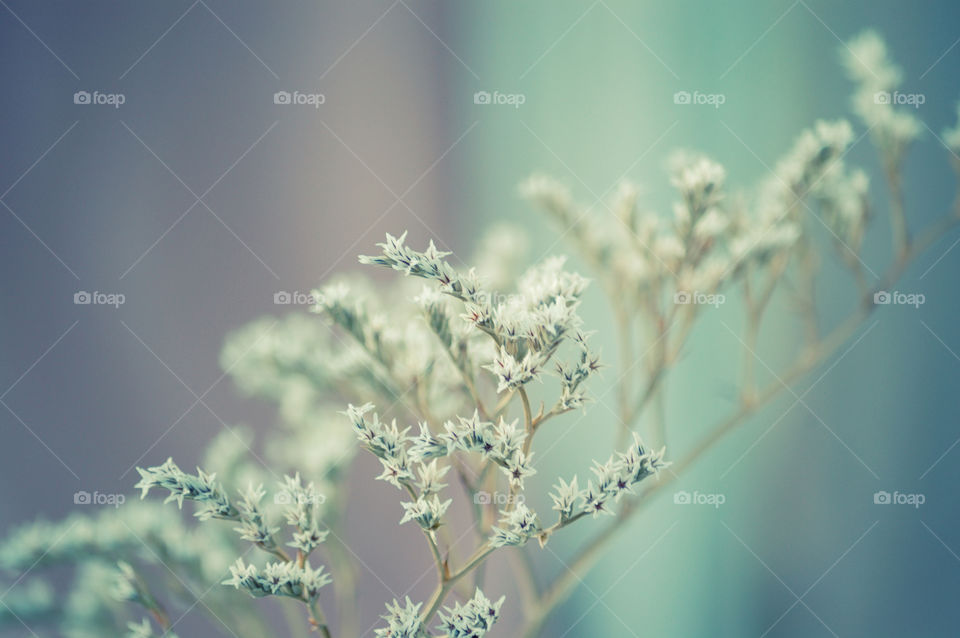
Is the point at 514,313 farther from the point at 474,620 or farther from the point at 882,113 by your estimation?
the point at 882,113

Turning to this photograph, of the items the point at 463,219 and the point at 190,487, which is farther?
the point at 463,219

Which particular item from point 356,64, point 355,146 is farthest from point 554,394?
point 356,64

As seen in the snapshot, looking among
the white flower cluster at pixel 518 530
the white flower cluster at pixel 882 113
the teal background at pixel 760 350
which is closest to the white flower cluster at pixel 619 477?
the white flower cluster at pixel 518 530

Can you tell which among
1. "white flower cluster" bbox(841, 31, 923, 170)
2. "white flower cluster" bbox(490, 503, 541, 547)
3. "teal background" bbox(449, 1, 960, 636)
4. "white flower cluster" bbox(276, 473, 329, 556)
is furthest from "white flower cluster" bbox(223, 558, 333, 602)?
"teal background" bbox(449, 1, 960, 636)

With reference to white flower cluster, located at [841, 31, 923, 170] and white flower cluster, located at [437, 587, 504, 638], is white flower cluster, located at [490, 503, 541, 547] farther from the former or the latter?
white flower cluster, located at [841, 31, 923, 170]

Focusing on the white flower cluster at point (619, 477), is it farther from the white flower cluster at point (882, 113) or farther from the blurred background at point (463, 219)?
the blurred background at point (463, 219)

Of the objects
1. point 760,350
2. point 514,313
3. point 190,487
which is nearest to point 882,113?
point 514,313
